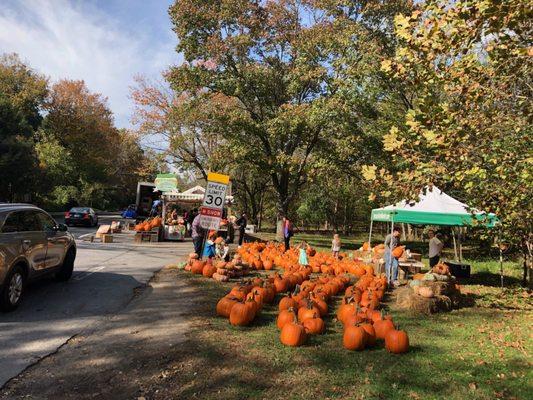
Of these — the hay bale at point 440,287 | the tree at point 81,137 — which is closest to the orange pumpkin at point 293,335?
the hay bale at point 440,287

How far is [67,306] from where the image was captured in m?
8.03

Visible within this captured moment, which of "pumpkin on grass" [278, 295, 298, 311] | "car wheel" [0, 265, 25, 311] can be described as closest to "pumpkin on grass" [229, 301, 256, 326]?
"pumpkin on grass" [278, 295, 298, 311]

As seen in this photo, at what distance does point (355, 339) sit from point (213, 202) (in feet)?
23.0

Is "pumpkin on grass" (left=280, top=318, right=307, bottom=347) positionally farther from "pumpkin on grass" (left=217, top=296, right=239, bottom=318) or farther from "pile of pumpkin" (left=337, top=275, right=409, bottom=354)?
"pumpkin on grass" (left=217, top=296, right=239, bottom=318)

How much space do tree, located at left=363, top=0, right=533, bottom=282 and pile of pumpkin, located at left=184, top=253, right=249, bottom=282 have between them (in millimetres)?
5165

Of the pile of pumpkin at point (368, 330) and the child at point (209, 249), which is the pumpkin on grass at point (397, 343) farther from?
the child at point (209, 249)

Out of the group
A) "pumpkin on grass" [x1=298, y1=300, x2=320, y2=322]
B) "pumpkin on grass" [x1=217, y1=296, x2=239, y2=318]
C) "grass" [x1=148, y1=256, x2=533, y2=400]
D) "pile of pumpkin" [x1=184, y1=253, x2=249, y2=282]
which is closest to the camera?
"grass" [x1=148, y1=256, x2=533, y2=400]

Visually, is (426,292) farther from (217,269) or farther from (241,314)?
(217,269)

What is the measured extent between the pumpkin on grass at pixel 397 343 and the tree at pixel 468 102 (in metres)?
2.40

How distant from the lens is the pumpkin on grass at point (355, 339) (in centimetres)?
593

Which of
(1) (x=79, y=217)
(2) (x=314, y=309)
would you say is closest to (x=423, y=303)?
(2) (x=314, y=309)

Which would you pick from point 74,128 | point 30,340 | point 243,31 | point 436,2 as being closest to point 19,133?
point 74,128

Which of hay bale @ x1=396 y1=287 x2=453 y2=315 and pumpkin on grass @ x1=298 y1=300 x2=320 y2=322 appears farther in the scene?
hay bale @ x1=396 y1=287 x2=453 y2=315

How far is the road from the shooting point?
18.7ft
